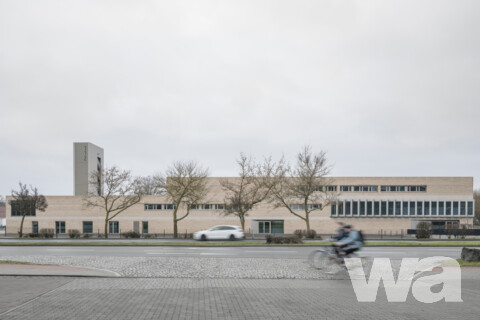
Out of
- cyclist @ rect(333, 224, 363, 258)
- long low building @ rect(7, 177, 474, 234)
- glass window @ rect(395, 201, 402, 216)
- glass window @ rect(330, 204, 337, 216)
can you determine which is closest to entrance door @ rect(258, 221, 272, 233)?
long low building @ rect(7, 177, 474, 234)

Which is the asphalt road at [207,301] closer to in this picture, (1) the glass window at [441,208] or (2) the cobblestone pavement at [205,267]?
(2) the cobblestone pavement at [205,267]

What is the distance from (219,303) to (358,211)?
48.0 meters

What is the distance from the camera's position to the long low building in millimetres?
53781

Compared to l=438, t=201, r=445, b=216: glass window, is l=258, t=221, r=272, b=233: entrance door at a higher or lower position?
lower

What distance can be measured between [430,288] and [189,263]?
28.6ft

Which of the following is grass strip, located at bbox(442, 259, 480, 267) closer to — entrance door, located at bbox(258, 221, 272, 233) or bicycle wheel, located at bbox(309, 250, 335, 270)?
bicycle wheel, located at bbox(309, 250, 335, 270)

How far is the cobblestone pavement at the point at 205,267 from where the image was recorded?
522 inches

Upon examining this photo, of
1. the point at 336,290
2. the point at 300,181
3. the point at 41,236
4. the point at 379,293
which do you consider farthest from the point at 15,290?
the point at 41,236

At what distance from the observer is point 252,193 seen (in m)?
42.0

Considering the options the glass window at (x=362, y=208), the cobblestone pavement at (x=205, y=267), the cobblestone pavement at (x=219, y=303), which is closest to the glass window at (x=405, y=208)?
the glass window at (x=362, y=208)

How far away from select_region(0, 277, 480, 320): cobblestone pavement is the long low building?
139 ft

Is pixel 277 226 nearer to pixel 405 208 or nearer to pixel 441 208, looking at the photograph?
pixel 405 208

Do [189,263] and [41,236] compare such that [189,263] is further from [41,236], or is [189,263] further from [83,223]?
[83,223]

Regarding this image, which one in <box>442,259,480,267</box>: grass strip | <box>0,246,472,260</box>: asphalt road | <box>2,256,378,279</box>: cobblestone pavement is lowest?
<box>0,246,472,260</box>: asphalt road
